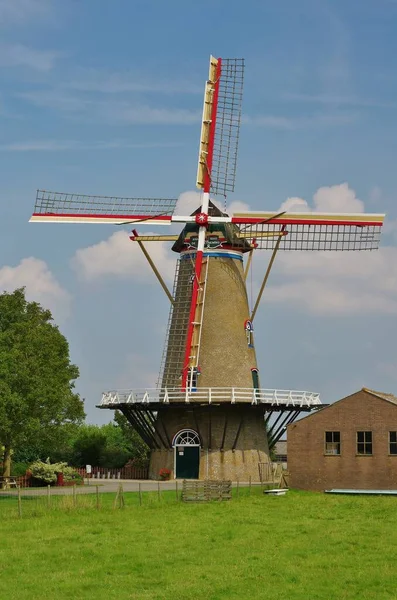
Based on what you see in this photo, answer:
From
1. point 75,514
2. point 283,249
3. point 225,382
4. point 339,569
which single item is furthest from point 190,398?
point 339,569

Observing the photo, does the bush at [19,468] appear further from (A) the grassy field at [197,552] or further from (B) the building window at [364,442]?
(A) the grassy field at [197,552]

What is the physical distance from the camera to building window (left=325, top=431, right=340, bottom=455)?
48.2 meters

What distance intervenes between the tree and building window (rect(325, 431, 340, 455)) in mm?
13247

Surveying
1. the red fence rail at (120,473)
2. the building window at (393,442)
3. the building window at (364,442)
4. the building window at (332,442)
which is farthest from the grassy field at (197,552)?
the red fence rail at (120,473)

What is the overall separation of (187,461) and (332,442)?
331 inches

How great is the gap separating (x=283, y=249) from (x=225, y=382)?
7.68 meters

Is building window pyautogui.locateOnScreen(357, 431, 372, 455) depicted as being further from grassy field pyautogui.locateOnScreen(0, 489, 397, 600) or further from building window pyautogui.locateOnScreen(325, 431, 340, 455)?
grassy field pyautogui.locateOnScreen(0, 489, 397, 600)

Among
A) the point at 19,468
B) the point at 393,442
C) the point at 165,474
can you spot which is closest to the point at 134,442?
the point at 19,468

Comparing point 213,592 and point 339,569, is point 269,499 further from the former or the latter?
point 213,592

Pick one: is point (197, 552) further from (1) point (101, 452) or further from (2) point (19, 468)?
(1) point (101, 452)

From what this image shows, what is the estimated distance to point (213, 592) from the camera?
20766 millimetres

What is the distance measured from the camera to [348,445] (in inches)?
1882

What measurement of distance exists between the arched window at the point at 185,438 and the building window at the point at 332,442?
25.3 ft

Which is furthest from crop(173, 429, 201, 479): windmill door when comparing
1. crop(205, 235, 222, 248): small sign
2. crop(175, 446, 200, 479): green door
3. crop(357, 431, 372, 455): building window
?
crop(205, 235, 222, 248): small sign
